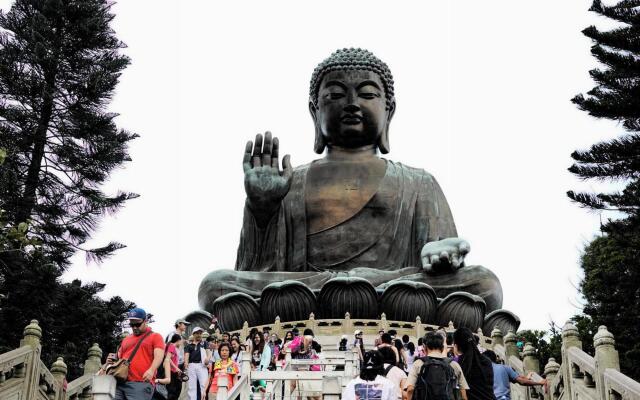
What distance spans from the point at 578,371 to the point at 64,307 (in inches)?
414

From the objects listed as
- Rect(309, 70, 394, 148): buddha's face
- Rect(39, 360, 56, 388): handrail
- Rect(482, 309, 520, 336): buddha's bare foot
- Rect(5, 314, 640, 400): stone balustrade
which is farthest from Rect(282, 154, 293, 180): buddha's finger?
Answer: Rect(39, 360, 56, 388): handrail

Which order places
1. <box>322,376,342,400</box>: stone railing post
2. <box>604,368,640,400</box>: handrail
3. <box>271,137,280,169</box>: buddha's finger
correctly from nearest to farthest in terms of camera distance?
1. <box>322,376,342,400</box>: stone railing post
2. <box>604,368,640,400</box>: handrail
3. <box>271,137,280,169</box>: buddha's finger

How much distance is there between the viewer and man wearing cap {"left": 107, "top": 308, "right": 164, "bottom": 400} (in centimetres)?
641

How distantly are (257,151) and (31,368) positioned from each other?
6.97 meters

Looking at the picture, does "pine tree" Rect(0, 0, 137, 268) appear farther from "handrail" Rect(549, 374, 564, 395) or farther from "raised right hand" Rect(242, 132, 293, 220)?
"handrail" Rect(549, 374, 564, 395)

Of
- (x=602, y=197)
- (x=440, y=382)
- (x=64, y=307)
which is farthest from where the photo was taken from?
(x=64, y=307)

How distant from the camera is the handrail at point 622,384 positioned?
252 inches

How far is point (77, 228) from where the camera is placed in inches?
693

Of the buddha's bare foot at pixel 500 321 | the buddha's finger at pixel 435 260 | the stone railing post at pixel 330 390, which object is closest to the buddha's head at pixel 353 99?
the buddha's finger at pixel 435 260

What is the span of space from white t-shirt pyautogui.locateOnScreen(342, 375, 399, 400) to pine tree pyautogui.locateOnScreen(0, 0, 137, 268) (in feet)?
38.8

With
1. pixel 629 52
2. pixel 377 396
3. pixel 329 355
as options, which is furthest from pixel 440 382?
pixel 629 52

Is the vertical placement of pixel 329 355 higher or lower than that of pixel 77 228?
lower

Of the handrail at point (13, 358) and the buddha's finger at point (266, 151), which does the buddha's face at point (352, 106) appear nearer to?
the buddha's finger at point (266, 151)

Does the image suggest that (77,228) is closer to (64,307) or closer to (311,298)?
(64,307)
